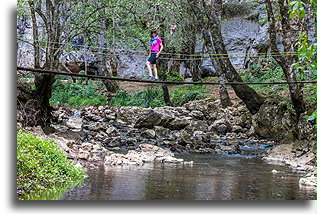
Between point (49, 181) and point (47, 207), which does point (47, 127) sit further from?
point (47, 207)

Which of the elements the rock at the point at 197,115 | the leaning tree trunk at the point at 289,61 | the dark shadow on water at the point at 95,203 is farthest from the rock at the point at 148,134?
the dark shadow on water at the point at 95,203

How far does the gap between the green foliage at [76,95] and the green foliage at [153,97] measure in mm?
596

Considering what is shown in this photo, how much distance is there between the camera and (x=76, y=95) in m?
12.8

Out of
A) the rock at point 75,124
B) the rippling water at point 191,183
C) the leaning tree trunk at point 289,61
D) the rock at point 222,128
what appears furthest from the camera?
the rock at point 222,128

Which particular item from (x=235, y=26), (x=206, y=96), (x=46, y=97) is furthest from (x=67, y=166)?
(x=235, y=26)

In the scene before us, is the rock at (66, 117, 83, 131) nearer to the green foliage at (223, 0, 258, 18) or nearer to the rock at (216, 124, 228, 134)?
the rock at (216, 124, 228, 134)

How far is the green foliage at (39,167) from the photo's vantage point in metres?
3.09

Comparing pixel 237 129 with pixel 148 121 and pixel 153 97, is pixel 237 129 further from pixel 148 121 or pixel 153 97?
pixel 153 97

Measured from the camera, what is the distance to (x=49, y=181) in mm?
3287

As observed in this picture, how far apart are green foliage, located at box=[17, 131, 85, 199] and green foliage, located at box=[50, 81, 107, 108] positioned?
8.36 meters

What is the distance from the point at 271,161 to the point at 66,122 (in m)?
4.65

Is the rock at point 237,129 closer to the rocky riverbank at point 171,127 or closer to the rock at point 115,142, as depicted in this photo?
the rocky riverbank at point 171,127

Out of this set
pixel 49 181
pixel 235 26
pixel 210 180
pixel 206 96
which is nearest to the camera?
pixel 49 181

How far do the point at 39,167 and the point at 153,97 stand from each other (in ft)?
29.8
